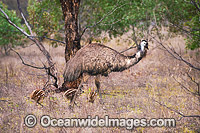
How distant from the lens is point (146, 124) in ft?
15.6

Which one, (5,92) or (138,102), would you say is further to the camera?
(5,92)

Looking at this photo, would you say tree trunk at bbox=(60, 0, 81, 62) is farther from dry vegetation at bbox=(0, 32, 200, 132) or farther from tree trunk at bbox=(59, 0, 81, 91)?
dry vegetation at bbox=(0, 32, 200, 132)

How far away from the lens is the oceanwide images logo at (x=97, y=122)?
4.62 meters

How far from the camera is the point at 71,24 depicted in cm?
594

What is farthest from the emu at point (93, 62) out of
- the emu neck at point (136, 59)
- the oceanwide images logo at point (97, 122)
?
the oceanwide images logo at point (97, 122)

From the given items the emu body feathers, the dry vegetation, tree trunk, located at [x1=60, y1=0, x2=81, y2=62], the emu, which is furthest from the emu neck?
tree trunk, located at [x1=60, y1=0, x2=81, y2=62]

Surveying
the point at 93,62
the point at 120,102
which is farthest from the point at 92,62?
the point at 120,102

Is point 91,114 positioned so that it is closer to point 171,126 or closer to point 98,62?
point 98,62

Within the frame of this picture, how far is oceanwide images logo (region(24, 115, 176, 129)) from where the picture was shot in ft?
15.2

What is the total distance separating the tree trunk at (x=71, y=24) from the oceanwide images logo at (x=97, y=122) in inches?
74.6

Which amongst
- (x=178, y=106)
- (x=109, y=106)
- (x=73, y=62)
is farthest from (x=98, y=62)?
(x=178, y=106)

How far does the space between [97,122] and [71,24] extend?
2.66 metres

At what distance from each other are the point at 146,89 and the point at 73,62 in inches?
127

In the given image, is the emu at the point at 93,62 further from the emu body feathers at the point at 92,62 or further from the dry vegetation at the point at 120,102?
the dry vegetation at the point at 120,102
